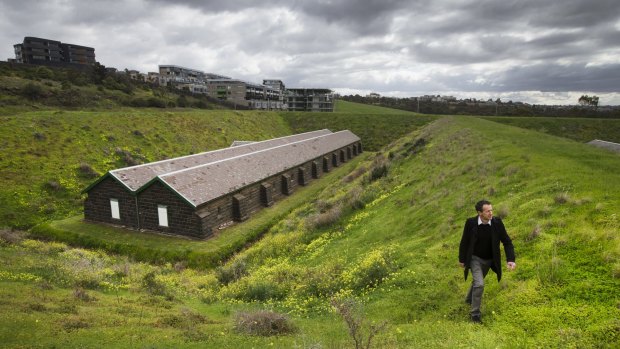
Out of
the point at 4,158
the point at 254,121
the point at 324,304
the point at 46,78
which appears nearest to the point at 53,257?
the point at 324,304

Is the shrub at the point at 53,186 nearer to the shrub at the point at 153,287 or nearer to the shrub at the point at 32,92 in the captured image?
the shrub at the point at 153,287

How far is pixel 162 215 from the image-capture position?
2847 cm

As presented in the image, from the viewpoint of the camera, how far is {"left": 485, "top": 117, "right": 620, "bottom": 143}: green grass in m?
70.8

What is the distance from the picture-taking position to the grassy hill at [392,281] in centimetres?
892

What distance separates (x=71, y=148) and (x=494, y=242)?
46.9m

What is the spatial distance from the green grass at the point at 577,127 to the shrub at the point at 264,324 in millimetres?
78673

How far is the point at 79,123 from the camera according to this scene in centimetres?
4806

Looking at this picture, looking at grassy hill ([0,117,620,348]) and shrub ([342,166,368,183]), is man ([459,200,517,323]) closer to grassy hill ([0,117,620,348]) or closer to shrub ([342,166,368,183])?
grassy hill ([0,117,620,348])

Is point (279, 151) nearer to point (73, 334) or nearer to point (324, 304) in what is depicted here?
point (324, 304)

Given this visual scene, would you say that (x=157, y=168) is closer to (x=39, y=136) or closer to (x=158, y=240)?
(x=158, y=240)

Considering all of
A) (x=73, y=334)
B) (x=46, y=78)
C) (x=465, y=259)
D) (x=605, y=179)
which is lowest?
(x=73, y=334)

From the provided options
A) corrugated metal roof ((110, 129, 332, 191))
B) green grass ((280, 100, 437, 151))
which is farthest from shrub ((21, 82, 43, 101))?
green grass ((280, 100, 437, 151))

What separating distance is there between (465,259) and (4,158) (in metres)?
44.1

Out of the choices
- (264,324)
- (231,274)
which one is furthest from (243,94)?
(264,324)
